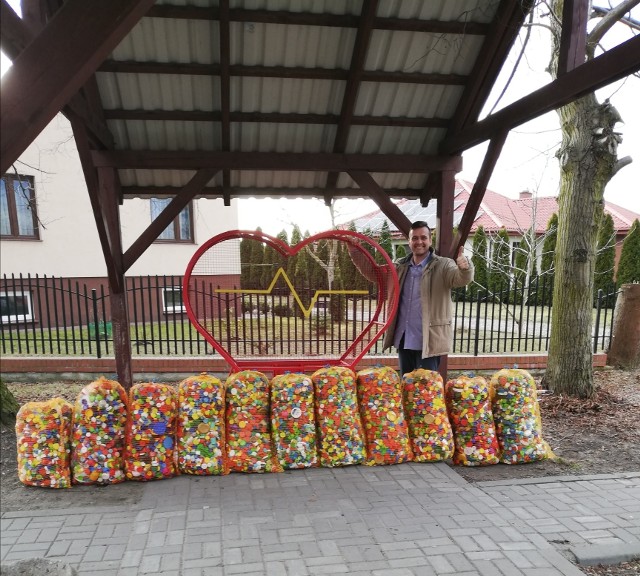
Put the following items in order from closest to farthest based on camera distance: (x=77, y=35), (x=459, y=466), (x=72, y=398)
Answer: (x=77, y=35) < (x=459, y=466) < (x=72, y=398)

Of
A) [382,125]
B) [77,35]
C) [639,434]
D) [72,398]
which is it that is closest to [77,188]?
[72,398]

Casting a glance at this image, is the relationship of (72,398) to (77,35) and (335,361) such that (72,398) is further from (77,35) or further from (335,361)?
(77,35)

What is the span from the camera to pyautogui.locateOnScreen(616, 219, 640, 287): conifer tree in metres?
18.0

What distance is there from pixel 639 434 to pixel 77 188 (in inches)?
433

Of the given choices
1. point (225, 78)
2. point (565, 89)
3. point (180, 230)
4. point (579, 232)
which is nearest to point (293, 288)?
point (225, 78)

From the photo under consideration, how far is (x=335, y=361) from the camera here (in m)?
4.36

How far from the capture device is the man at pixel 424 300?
3.83 metres

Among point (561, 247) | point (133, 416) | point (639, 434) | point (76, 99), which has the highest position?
point (76, 99)

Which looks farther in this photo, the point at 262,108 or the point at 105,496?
the point at 262,108

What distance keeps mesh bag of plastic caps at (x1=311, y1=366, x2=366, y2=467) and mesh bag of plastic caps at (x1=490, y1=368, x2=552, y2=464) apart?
125 centimetres

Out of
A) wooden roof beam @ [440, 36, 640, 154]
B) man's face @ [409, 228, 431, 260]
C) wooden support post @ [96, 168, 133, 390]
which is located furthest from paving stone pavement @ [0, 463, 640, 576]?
wooden roof beam @ [440, 36, 640, 154]

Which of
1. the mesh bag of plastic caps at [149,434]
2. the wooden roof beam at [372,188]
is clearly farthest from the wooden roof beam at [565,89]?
the mesh bag of plastic caps at [149,434]

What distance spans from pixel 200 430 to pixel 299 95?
3178 millimetres

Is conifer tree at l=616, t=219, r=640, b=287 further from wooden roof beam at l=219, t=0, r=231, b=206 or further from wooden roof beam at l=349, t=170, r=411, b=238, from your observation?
wooden roof beam at l=219, t=0, r=231, b=206
